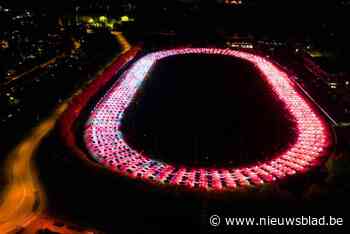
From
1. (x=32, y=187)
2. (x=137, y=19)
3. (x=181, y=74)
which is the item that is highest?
(x=137, y=19)

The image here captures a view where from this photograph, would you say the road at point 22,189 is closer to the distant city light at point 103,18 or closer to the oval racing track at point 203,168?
the oval racing track at point 203,168

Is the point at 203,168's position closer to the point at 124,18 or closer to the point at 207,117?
the point at 207,117

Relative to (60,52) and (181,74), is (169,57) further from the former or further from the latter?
(60,52)

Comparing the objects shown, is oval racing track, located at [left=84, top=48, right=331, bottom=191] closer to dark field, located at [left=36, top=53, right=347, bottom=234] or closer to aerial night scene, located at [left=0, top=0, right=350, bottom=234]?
aerial night scene, located at [left=0, top=0, right=350, bottom=234]

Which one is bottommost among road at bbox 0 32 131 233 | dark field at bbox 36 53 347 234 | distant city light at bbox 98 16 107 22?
road at bbox 0 32 131 233

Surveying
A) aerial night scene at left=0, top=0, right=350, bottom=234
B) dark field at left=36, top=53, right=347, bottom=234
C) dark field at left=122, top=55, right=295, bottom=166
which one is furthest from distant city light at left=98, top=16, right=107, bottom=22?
dark field at left=36, top=53, right=347, bottom=234

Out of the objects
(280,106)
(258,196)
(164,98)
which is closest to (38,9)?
(164,98)
